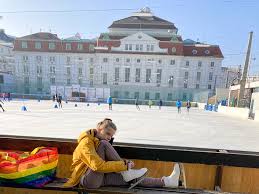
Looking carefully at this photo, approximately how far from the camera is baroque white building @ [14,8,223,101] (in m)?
49.0

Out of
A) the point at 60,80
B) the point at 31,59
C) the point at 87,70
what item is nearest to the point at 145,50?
the point at 87,70

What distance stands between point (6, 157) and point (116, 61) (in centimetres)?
4852

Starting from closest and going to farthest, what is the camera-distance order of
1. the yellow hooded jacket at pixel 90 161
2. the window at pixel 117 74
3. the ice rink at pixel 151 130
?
the yellow hooded jacket at pixel 90 161, the ice rink at pixel 151 130, the window at pixel 117 74

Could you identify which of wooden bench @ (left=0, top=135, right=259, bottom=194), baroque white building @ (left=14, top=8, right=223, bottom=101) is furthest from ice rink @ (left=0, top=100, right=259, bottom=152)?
baroque white building @ (left=14, top=8, right=223, bottom=101)

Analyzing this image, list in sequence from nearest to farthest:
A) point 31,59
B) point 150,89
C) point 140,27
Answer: point 150,89, point 31,59, point 140,27

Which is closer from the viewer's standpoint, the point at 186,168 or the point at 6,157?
the point at 6,157

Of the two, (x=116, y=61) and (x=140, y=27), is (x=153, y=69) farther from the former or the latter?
(x=140, y=27)

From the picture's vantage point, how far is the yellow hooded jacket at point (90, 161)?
2039 mm

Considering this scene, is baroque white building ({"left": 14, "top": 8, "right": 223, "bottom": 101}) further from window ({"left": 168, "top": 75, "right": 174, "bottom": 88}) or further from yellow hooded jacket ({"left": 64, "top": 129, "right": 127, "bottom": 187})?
yellow hooded jacket ({"left": 64, "top": 129, "right": 127, "bottom": 187})

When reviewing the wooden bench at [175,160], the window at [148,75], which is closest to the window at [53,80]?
the window at [148,75]

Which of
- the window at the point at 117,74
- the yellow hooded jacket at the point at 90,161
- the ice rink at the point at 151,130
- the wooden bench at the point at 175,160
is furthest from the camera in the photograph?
the window at the point at 117,74

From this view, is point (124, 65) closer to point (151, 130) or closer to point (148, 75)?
point (148, 75)

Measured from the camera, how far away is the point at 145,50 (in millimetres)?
49000

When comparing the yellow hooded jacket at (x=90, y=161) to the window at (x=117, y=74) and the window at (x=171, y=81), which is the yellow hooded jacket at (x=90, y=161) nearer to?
the window at (x=171, y=81)
